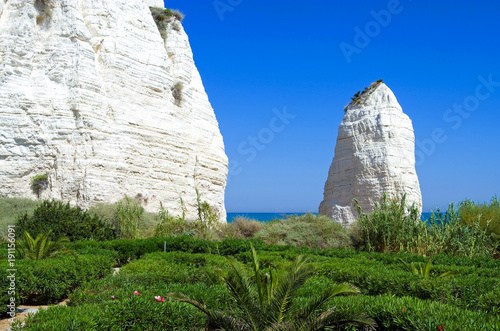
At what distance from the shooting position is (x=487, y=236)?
40.4ft

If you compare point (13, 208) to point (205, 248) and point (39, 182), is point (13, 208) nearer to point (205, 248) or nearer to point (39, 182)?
point (39, 182)

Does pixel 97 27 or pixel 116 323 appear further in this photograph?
pixel 97 27

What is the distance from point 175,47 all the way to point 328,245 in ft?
54.0

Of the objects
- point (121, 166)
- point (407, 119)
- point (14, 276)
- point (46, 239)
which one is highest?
point (407, 119)

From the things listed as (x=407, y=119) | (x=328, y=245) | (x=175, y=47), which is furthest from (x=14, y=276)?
(x=407, y=119)

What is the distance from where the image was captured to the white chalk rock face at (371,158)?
25.7 metres

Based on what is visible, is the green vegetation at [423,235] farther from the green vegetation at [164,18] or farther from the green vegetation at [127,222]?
the green vegetation at [164,18]

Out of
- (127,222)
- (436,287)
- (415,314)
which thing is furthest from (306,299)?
(127,222)

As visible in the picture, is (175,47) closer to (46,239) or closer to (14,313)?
(46,239)

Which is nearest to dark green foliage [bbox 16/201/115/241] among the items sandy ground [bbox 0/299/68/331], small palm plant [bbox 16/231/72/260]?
small palm plant [bbox 16/231/72/260]

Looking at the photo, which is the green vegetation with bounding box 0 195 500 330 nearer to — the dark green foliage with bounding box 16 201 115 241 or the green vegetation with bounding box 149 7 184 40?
the dark green foliage with bounding box 16 201 115 241

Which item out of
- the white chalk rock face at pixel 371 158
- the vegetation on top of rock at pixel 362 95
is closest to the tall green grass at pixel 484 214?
the white chalk rock face at pixel 371 158

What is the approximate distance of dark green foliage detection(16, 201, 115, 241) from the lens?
12.5 metres

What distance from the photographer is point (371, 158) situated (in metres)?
26.1
